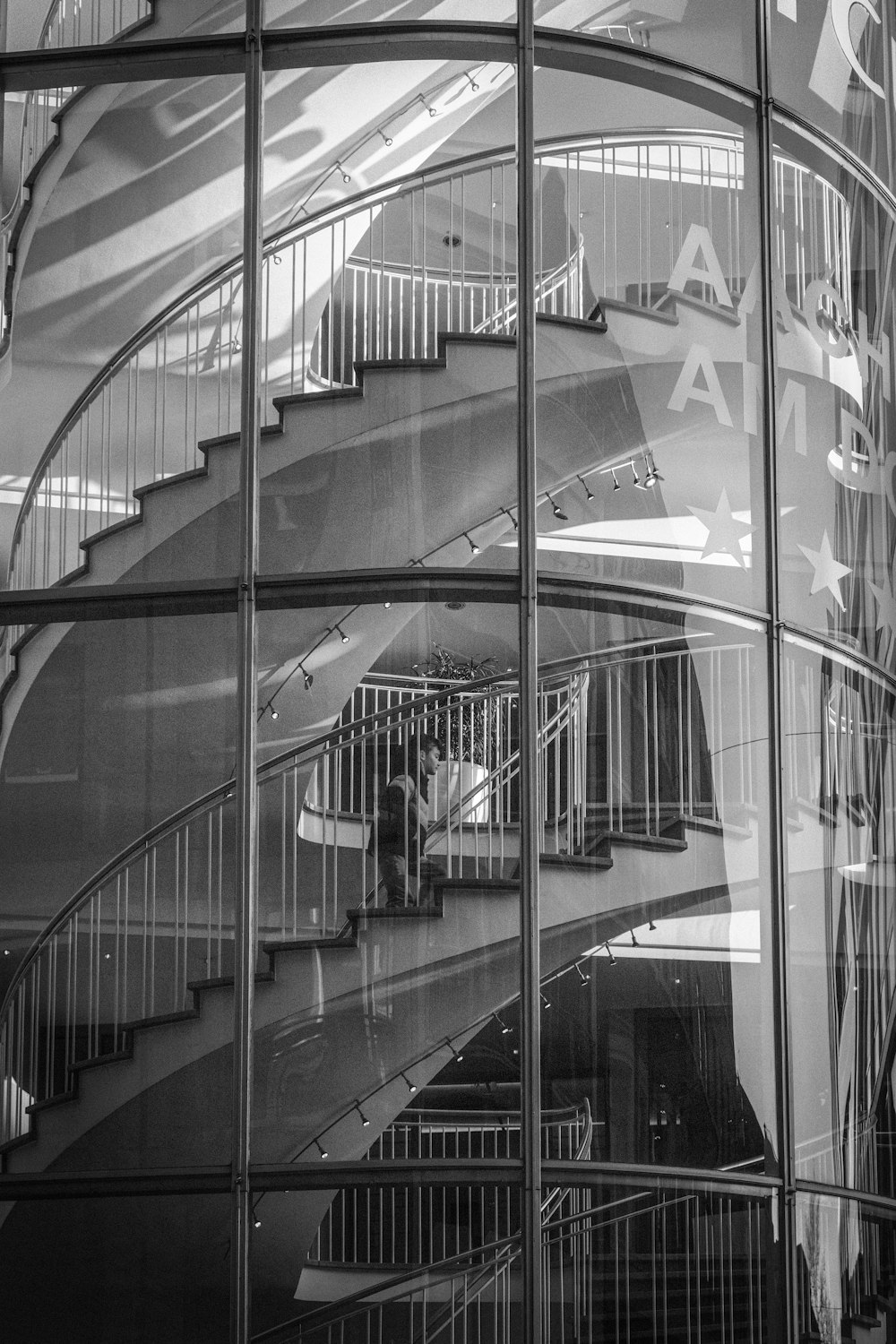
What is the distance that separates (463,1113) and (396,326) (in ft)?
9.80

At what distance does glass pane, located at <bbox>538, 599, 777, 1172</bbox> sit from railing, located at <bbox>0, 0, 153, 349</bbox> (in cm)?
278

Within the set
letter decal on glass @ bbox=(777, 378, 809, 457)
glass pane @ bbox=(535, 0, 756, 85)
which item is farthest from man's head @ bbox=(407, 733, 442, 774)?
glass pane @ bbox=(535, 0, 756, 85)

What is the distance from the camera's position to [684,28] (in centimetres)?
650

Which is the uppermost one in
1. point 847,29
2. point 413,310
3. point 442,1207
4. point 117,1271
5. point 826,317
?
point 847,29

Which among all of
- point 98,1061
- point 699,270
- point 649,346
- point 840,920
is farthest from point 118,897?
point 699,270

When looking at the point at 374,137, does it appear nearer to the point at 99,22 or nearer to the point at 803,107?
the point at 99,22

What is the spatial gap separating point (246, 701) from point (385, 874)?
2.64 feet

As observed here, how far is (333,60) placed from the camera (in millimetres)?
6227

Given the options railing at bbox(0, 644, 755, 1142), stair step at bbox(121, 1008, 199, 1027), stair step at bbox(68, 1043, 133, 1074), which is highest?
railing at bbox(0, 644, 755, 1142)


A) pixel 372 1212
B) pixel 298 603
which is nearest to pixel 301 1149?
pixel 372 1212

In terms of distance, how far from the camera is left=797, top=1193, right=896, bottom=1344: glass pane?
5930 millimetres

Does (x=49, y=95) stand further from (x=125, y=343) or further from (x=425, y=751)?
(x=425, y=751)

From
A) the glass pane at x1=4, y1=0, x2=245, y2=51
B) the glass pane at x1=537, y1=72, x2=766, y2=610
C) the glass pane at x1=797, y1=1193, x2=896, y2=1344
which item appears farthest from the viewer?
the glass pane at x1=4, y1=0, x2=245, y2=51

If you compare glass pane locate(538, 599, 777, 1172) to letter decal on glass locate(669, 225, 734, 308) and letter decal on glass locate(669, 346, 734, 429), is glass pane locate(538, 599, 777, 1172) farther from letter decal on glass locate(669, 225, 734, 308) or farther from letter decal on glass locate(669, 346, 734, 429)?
letter decal on glass locate(669, 225, 734, 308)
